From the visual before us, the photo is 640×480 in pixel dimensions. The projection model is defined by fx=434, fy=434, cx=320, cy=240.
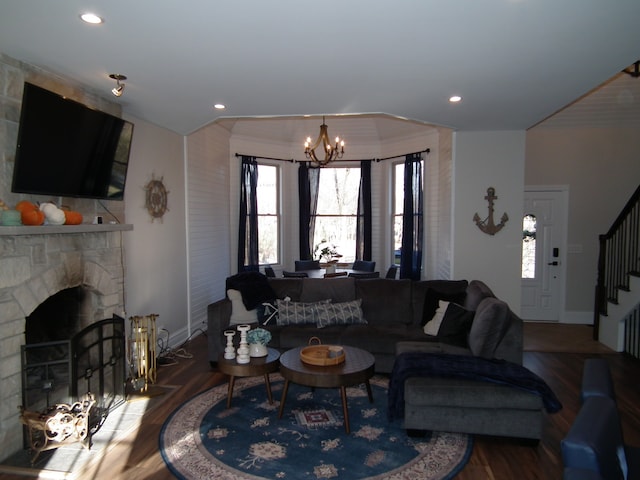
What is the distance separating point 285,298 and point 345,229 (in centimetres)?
326

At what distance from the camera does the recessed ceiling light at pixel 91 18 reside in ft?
8.00

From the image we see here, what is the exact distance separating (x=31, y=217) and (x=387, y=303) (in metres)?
3.54

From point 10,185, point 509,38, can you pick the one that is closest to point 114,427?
point 10,185

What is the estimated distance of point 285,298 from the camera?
16.4 feet

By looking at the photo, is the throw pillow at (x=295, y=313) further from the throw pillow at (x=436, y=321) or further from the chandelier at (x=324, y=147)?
the chandelier at (x=324, y=147)

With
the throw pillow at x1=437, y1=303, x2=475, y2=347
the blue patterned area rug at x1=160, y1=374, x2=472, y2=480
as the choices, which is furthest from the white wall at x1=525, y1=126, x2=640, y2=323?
the blue patterned area rug at x1=160, y1=374, x2=472, y2=480

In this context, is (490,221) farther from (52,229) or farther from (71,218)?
(52,229)

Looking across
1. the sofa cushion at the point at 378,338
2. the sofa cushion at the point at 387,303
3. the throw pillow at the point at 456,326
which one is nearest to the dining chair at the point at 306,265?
the sofa cushion at the point at 387,303

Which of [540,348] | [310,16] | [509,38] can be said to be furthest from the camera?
[540,348]

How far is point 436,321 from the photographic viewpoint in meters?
4.45

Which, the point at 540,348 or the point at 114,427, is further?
the point at 540,348

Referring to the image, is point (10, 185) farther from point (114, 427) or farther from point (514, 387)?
point (514, 387)

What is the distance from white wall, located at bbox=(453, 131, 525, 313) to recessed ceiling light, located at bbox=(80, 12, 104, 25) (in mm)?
4243

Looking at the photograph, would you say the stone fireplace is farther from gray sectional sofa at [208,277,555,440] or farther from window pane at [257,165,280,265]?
window pane at [257,165,280,265]
